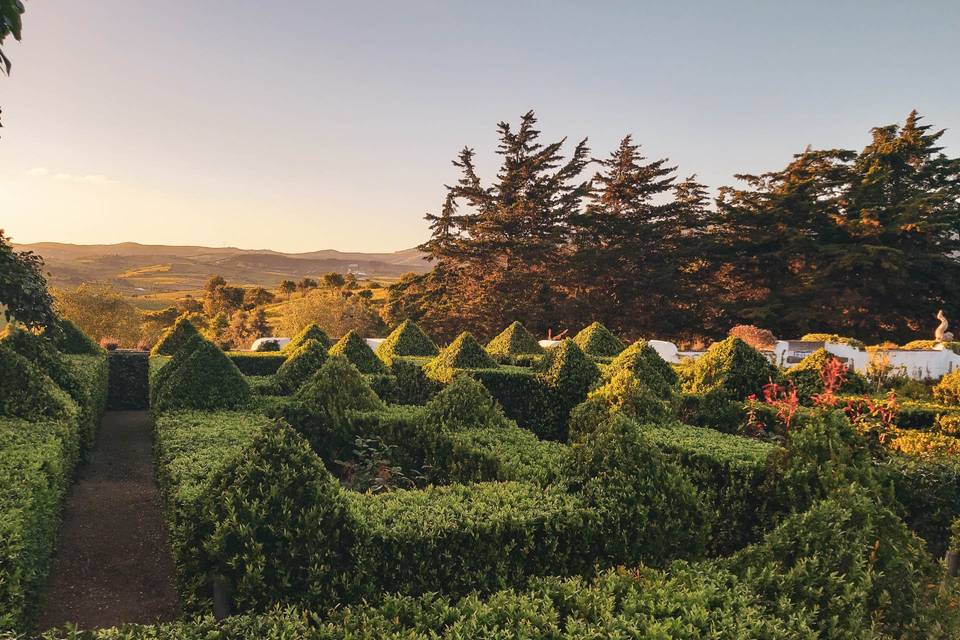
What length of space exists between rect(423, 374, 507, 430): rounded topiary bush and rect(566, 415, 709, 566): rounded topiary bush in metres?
2.47

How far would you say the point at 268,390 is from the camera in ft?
35.8

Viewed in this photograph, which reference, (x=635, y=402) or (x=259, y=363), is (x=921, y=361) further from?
(x=259, y=363)

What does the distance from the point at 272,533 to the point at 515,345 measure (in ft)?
49.3

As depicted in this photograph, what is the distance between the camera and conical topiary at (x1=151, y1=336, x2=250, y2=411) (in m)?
8.94

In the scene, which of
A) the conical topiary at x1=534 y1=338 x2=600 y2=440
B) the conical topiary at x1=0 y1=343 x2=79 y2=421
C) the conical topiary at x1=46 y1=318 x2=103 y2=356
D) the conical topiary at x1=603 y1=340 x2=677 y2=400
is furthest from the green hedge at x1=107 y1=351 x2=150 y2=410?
the conical topiary at x1=603 y1=340 x2=677 y2=400

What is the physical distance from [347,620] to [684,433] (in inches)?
234

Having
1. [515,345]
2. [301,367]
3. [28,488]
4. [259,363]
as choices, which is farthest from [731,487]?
[259,363]

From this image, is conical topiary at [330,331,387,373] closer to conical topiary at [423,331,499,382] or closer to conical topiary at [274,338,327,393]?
conical topiary at [423,331,499,382]

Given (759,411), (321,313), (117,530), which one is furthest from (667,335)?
(117,530)

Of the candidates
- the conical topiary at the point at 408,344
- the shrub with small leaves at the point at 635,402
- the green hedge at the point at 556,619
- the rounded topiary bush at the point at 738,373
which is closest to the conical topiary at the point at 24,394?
the green hedge at the point at 556,619

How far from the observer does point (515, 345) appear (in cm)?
1862

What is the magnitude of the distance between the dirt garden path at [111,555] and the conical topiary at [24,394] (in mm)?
1636

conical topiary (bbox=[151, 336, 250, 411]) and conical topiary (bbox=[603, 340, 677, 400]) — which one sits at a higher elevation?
conical topiary (bbox=[603, 340, 677, 400])

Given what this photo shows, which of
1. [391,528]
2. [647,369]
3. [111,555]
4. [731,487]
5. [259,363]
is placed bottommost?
[111,555]
